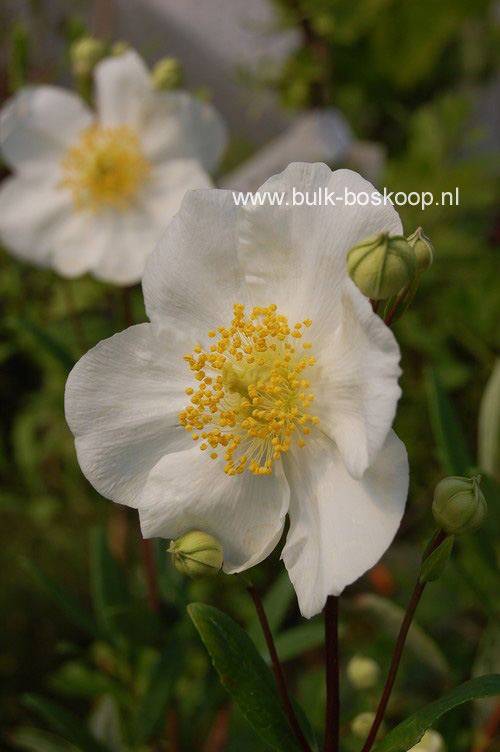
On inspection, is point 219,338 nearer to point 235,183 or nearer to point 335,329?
point 335,329

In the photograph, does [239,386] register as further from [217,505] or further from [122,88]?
[122,88]

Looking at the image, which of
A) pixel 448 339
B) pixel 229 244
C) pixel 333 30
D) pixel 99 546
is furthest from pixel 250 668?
pixel 333 30

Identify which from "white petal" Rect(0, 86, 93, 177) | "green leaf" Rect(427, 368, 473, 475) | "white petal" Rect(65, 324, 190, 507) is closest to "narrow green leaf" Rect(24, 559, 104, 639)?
"white petal" Rect(65, 324, 190, 507)

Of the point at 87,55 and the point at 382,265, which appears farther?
the point at 87,55

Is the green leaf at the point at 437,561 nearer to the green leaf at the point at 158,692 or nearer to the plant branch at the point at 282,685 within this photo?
the plant branch at the point at 282,685

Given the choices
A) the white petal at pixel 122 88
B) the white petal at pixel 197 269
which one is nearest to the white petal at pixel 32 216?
the white petal at pixel 122 88

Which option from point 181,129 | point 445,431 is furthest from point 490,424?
point 181,129
